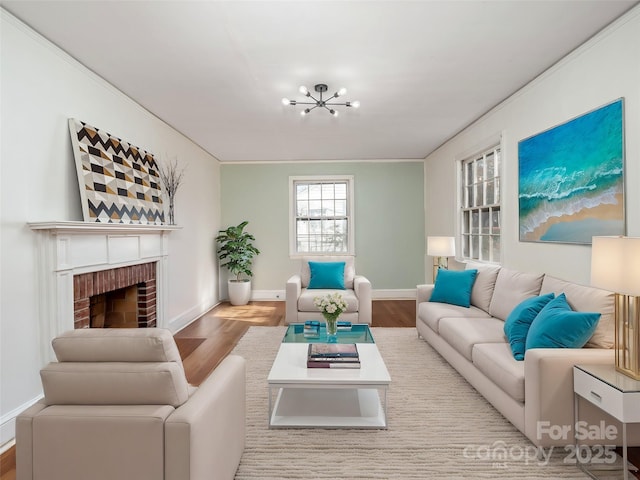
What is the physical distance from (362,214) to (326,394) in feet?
15.1

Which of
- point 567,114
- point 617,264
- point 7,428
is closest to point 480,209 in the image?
point 567,114

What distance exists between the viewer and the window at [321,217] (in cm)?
703

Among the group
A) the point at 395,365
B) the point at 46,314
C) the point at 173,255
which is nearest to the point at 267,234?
the point at 173,255

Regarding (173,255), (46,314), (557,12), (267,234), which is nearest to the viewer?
(557,12)

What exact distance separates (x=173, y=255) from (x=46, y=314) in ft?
7.47

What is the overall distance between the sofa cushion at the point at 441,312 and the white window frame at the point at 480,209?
0.89 m

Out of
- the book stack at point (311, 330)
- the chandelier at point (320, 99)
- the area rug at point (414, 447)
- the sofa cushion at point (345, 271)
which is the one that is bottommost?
the area rug at point (414, 447)

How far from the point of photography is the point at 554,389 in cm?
202

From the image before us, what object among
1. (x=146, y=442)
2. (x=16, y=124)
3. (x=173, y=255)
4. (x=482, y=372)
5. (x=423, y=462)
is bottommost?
(x=423, y=462)

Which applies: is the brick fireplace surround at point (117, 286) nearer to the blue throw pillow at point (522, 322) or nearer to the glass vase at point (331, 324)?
the glass vase at point (331, 324)


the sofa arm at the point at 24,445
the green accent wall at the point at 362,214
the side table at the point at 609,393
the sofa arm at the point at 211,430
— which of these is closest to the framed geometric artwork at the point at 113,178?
the sofa arm at the point at 24,445

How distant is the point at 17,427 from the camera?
1.41 metres

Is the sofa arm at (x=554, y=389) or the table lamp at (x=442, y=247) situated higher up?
the table lamp at (x=442, y=247)

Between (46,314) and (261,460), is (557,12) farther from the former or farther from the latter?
(46,314)
